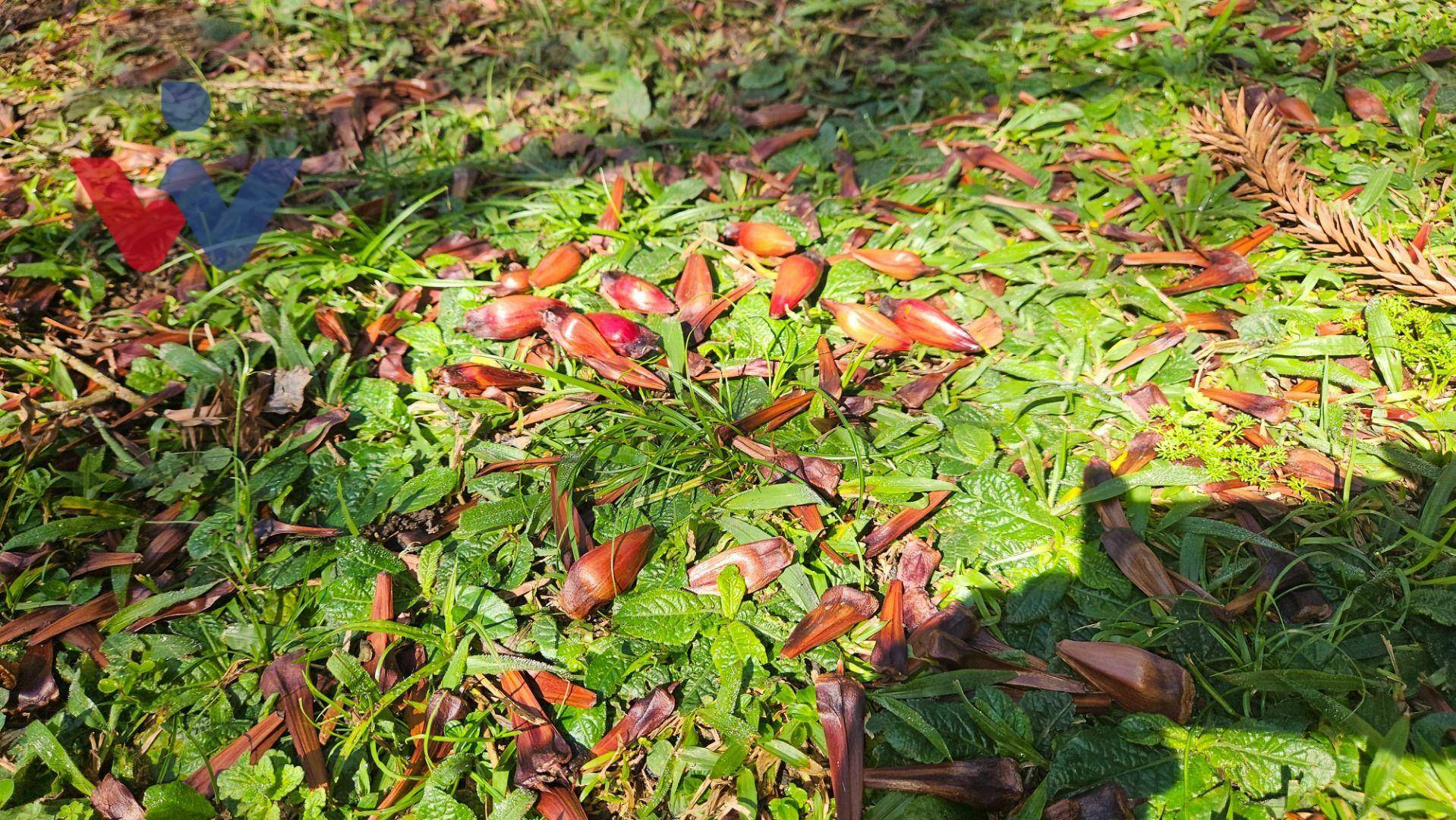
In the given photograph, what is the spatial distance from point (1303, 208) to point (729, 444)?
5.39ft

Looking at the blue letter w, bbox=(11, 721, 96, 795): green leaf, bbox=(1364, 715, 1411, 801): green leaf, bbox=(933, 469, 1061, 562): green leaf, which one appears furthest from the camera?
the blue letter w

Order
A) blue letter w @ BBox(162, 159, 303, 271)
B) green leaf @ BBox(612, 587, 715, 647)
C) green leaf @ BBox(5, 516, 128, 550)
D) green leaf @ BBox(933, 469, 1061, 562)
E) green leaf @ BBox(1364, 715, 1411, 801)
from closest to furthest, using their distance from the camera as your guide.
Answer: green leaf @ BBox(1364, 715, 1411, 801) → green leaf @ BBox(612, 587, 715, 647) → green leaf @ BBox(933, 469, 1061, 562) → green leaf @ BBox(5, 516, 128, 550) → blue letter w @ BBox(162, 159, 303, 271)

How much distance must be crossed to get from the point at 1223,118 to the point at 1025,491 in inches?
57.3

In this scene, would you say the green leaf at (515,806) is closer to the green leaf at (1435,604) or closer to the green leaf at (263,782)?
the green leaf at (263,782)

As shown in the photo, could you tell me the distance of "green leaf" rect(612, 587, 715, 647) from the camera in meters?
1.73

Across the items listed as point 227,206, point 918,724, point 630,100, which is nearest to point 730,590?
point 918,724

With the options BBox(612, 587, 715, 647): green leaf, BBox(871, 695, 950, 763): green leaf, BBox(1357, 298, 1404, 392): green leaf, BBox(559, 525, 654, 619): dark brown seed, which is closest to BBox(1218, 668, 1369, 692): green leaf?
BBox(871, 695, 950, 763): green leaf

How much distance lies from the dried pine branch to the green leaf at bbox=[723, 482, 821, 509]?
4.95ft

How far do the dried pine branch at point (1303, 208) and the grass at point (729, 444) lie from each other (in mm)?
67

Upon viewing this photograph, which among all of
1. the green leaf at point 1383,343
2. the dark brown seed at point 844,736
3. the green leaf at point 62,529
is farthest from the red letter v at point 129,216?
the green leaf at point 1383,343

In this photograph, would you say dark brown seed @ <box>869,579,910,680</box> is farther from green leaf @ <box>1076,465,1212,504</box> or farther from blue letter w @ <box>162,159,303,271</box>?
blue letter w @ <box>162,159,303,271</box>

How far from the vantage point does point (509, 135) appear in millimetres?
3084

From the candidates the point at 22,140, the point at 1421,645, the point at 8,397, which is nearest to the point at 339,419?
the point at 8,397

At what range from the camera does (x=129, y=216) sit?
109 inches
